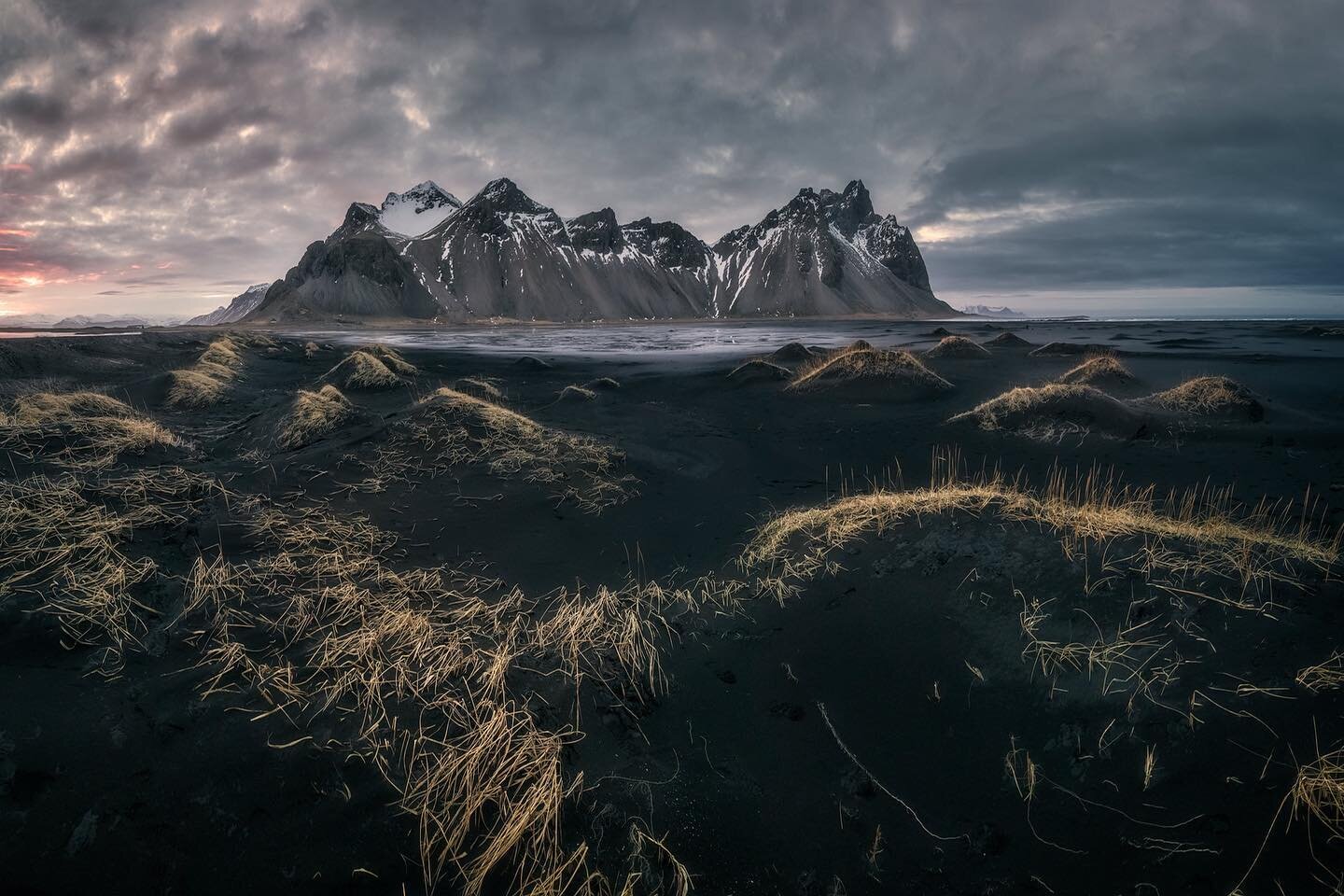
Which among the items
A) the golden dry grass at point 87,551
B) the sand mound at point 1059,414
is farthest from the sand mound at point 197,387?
the sand mound at point 1059,414

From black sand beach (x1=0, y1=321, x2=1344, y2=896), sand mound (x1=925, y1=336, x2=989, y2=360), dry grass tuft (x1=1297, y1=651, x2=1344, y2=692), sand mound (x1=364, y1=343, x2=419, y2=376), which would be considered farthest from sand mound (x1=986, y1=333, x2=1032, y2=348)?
dry grass tuft (x1=1297, y1=651, x2=1344, y2=692)

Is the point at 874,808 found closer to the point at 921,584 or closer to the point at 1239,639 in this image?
the point at 921,584

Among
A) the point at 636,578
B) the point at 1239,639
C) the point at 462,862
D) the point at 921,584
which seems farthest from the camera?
the point at 636,578

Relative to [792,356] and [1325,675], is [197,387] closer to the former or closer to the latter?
[1325,675]

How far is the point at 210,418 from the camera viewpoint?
14.2 meters

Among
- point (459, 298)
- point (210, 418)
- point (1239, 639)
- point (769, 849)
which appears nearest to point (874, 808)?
point (769, 849)

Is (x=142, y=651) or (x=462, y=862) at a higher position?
(x=142, y=651)

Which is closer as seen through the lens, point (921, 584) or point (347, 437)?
point (921, 584)

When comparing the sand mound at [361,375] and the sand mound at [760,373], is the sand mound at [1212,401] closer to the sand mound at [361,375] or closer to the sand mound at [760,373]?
the sand mound at [760,373]

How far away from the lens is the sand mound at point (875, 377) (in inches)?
740

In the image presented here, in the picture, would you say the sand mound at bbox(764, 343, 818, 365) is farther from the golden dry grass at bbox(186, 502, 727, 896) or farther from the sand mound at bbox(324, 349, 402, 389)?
the golden dry grass at bbox(186, 502, 727, 896)

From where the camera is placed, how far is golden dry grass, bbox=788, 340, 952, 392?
62.7 feet

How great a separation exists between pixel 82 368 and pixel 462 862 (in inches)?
1321

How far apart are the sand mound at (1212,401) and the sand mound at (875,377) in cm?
611
